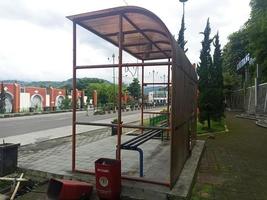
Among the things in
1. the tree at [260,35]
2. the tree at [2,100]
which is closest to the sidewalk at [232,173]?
the tree at [260,35]

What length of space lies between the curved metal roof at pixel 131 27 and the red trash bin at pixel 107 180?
99.5 inches

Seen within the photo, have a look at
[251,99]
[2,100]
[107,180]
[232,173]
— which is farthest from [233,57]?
[107,180]

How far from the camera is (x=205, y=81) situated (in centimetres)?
1869

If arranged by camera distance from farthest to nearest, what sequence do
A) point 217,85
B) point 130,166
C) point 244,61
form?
point 244,61
point 217,85
point 130,166

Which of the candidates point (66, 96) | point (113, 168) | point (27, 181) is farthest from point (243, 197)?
point (66, 96)

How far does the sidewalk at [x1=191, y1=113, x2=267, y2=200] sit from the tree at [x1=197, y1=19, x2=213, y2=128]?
4.93 metres

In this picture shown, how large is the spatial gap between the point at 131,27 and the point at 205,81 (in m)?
11.7

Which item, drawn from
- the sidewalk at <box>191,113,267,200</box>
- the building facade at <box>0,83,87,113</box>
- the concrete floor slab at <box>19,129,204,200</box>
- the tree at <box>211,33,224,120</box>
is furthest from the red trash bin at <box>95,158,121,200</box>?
the building facade at <box>0,83,87,113</box>

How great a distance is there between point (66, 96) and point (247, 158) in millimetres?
49229

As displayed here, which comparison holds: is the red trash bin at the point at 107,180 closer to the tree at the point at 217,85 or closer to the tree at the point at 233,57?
the tree at the point at 217,85

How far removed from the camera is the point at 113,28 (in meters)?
7.62

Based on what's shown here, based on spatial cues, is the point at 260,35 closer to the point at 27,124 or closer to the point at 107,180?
the point at 27,124

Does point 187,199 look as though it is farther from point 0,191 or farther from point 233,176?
point 0,191

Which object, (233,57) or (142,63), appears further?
(233,57)
